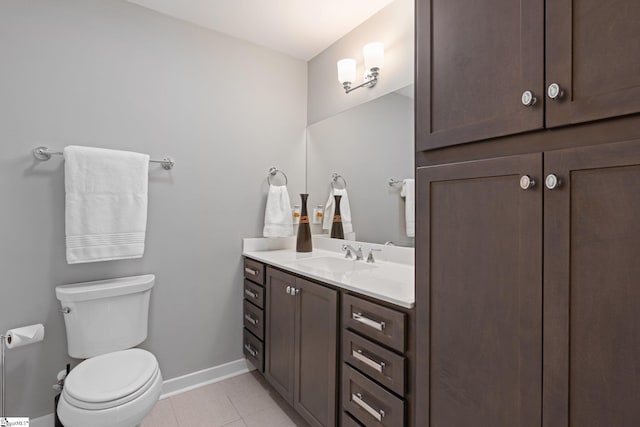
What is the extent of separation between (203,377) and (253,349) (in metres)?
0.39

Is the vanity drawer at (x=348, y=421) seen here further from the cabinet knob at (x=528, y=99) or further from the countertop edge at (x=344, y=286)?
the cabinet knob at (x=528, y=99)

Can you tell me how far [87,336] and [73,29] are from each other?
64.3 inches

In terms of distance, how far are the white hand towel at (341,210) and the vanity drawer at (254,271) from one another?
63 cm

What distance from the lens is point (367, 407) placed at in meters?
1.22

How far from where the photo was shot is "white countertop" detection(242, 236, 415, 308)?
1226 mm

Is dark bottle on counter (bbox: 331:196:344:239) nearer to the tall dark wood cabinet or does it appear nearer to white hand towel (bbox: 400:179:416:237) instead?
white hand towel (bbox: 400:179:416:237)

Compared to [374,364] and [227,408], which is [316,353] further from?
[227,408]

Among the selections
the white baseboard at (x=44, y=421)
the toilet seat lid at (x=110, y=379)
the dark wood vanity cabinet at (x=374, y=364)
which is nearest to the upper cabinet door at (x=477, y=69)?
the dark wood vanity cabinet at (x=374, y=364)

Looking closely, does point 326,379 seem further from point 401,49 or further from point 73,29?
point 73,29

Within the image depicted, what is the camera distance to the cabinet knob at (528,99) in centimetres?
78

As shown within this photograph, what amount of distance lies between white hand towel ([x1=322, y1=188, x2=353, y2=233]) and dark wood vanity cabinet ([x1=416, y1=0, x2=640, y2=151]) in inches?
48.3

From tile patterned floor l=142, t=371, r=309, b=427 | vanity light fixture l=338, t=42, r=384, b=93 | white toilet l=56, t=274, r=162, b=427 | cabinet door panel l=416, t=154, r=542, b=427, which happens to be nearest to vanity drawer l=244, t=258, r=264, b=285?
white toilet l=56, t=274, r=162, b=427

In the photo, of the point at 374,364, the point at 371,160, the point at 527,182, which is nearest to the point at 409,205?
the point at 371,160

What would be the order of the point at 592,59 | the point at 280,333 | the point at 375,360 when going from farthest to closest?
1. the point at 280,333
2. the point at 375,360
3. the point at 592,59
